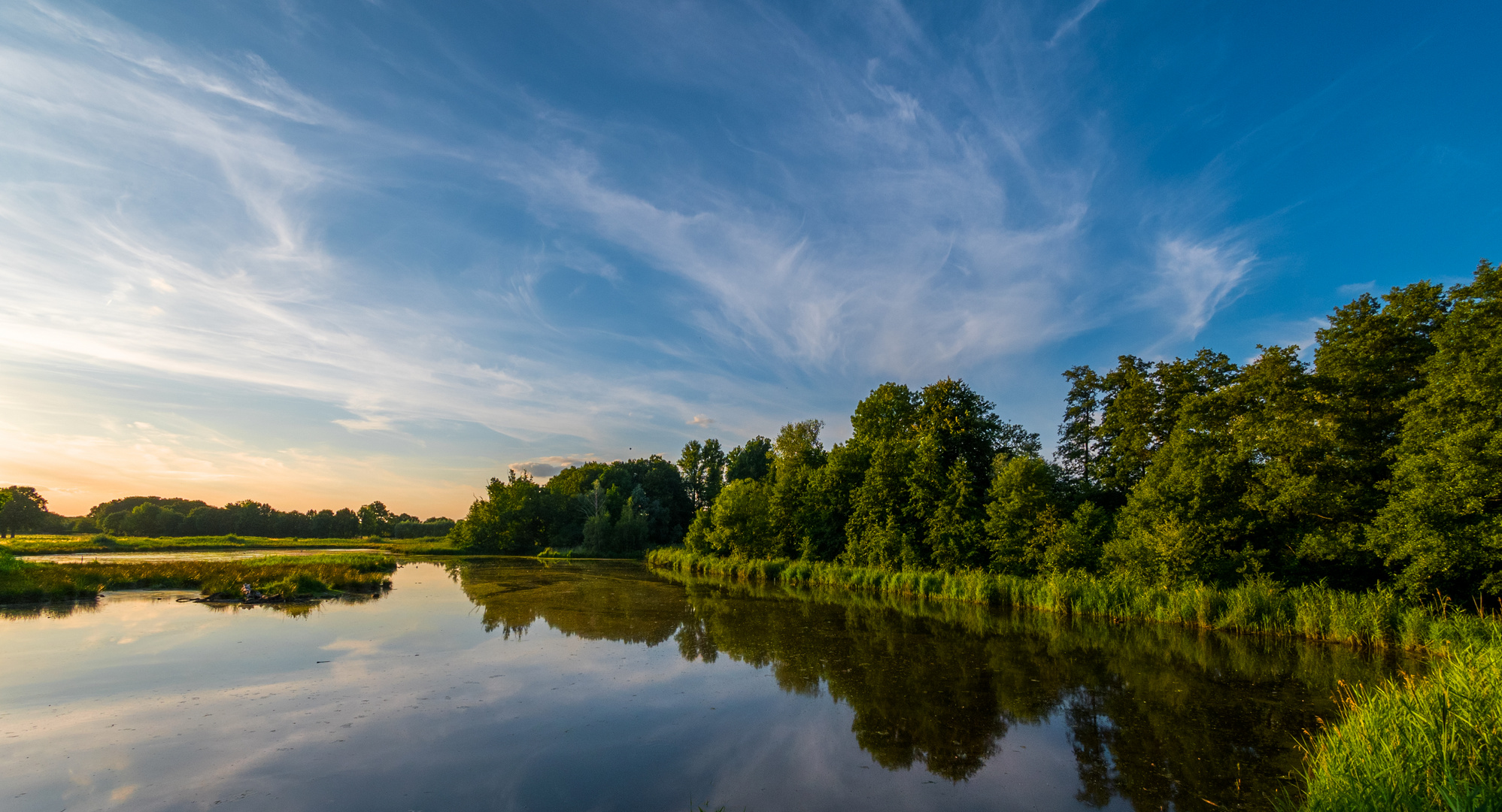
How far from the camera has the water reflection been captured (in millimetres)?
8734

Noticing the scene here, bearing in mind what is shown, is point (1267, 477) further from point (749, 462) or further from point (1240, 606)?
point (749, 462)

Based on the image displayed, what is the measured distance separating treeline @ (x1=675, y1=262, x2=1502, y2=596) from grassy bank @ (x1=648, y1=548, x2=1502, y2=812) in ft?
5.36

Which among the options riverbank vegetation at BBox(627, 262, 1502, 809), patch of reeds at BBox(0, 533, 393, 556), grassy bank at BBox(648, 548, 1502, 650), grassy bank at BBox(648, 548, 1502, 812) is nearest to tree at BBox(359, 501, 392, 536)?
patch of reeds at BBox(0, 533, 393, 556)

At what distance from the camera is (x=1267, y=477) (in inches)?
854

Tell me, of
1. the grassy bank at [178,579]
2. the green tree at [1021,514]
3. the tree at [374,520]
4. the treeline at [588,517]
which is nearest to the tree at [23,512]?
the tree at [374,520]

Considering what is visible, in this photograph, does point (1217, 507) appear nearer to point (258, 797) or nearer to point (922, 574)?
point (922, 574)

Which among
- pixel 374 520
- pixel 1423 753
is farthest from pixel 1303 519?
pixel 374 520

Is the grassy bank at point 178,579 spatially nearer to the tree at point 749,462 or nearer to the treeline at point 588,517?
the treeline at point 588,517

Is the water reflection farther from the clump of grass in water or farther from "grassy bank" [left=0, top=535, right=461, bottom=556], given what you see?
"grassy bank" [left=0, top=535, right=461, bottom=556]

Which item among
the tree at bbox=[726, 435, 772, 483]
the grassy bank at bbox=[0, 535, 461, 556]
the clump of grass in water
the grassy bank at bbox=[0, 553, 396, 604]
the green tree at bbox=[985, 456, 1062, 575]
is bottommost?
the grassy bank at bbox=[0, 535, 461, 556]

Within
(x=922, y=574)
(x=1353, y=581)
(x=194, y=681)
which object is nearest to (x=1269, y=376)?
(x=1353, y=581)

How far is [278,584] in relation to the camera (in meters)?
24.2

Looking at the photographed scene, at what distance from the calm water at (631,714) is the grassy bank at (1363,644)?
1.42m

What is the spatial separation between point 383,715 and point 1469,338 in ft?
96.9
